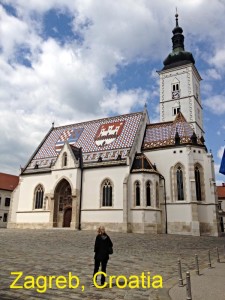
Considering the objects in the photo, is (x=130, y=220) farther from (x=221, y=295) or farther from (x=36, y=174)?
(x=221, y=295)

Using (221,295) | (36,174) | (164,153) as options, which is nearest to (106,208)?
(164,153)

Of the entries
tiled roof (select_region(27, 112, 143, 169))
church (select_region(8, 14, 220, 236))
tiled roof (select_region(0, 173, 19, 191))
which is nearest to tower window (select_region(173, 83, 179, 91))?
church (select_region(8, 14, 220, 236))

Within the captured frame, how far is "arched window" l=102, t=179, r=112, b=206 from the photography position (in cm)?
3557

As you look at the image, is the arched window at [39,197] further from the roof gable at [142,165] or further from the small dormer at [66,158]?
the roof gable at [142,165]

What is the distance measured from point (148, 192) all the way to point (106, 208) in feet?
18.7

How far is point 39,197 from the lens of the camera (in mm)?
40781

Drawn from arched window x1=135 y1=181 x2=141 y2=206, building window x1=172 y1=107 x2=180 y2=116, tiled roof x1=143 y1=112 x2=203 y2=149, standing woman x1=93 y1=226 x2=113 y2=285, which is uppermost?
building window x1=172 y1=107 x2=180 y2=116

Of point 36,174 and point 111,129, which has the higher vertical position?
point 111,129

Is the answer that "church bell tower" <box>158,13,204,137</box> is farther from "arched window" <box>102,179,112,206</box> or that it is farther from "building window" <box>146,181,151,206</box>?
A: "arched window" <box>102,179,112,206</box>

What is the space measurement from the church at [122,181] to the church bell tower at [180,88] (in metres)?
11.1

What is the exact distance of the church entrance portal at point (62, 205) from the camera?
38312 millimetres

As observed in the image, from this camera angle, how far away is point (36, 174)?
41719 millimetres

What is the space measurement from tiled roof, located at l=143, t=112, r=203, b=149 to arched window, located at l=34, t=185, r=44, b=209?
640 inches

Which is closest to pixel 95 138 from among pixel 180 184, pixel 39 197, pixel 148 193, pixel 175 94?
pixel 39 197
